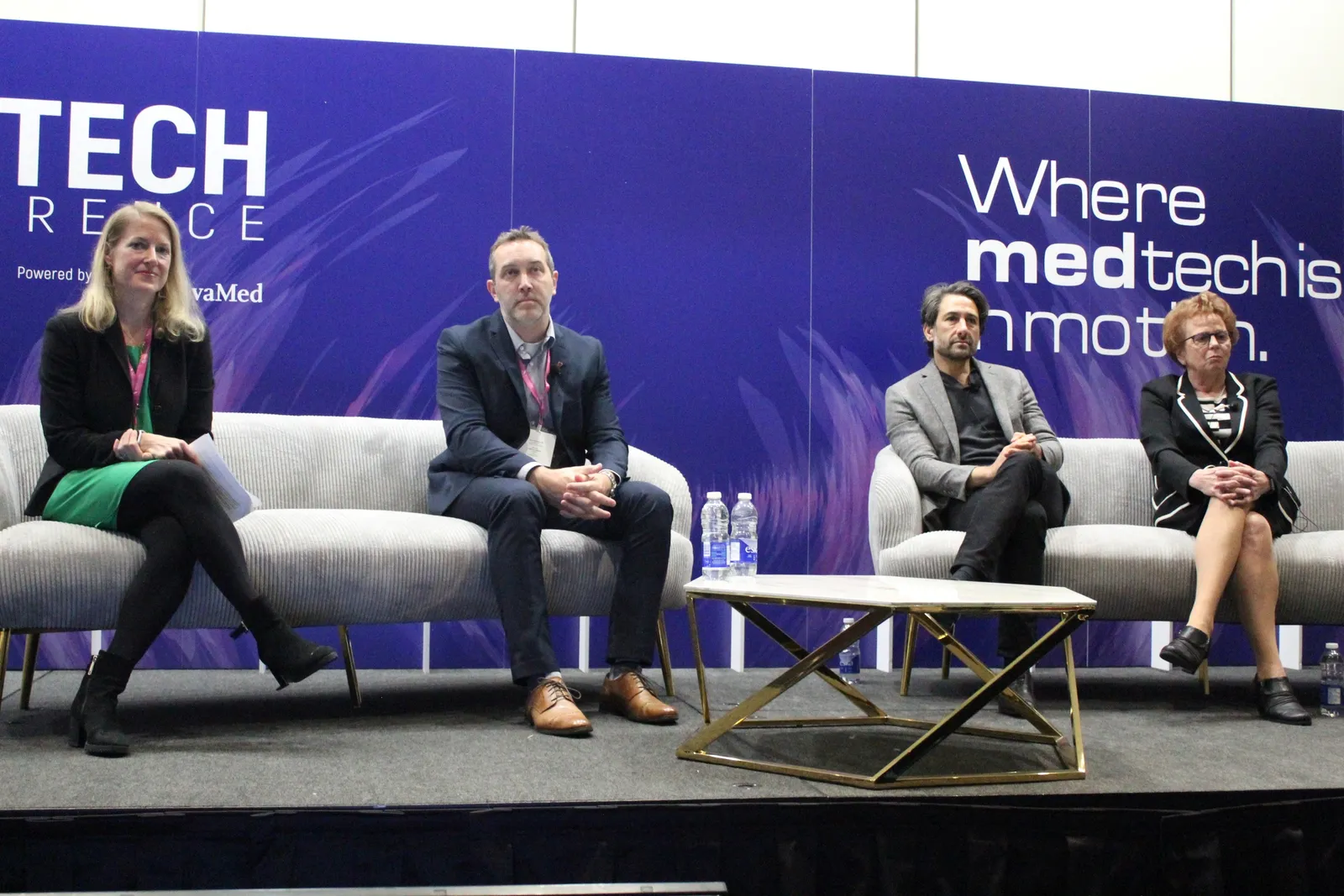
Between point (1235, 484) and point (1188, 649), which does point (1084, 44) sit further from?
point (1188, 649)

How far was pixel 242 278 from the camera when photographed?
4.20 metres

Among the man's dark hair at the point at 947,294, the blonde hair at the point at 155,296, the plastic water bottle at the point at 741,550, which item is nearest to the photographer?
the blonde hair at the point at 155,296

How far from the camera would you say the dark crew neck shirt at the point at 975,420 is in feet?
12.5

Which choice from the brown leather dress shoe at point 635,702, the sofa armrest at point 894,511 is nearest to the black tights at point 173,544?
the brown leather dress shoe at point 635,702

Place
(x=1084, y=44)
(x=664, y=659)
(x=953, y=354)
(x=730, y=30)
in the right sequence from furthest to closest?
1. (x=1084, y=44)
2. (x=730, y=30)
3. (x=953, y=354)
4. (x=664, y=659)

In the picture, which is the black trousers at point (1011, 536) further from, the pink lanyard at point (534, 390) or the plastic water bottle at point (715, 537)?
the pink lanyard at point (534, 390)

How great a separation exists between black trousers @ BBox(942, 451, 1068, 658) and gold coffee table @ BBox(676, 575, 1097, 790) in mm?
509

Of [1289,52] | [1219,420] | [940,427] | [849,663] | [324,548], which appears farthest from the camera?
[1289,52]

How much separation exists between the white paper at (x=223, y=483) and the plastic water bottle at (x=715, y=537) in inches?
44.3

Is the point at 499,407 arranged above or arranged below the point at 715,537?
above

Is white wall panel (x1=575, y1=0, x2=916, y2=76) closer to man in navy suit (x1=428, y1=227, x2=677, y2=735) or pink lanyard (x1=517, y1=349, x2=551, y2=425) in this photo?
man in navy suit (x1=428, y1=227, x2=677, y2=735)

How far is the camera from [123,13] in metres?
4.52

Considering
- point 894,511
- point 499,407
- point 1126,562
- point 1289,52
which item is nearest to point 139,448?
point 499,407

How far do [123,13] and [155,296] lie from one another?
2096 millimetres
